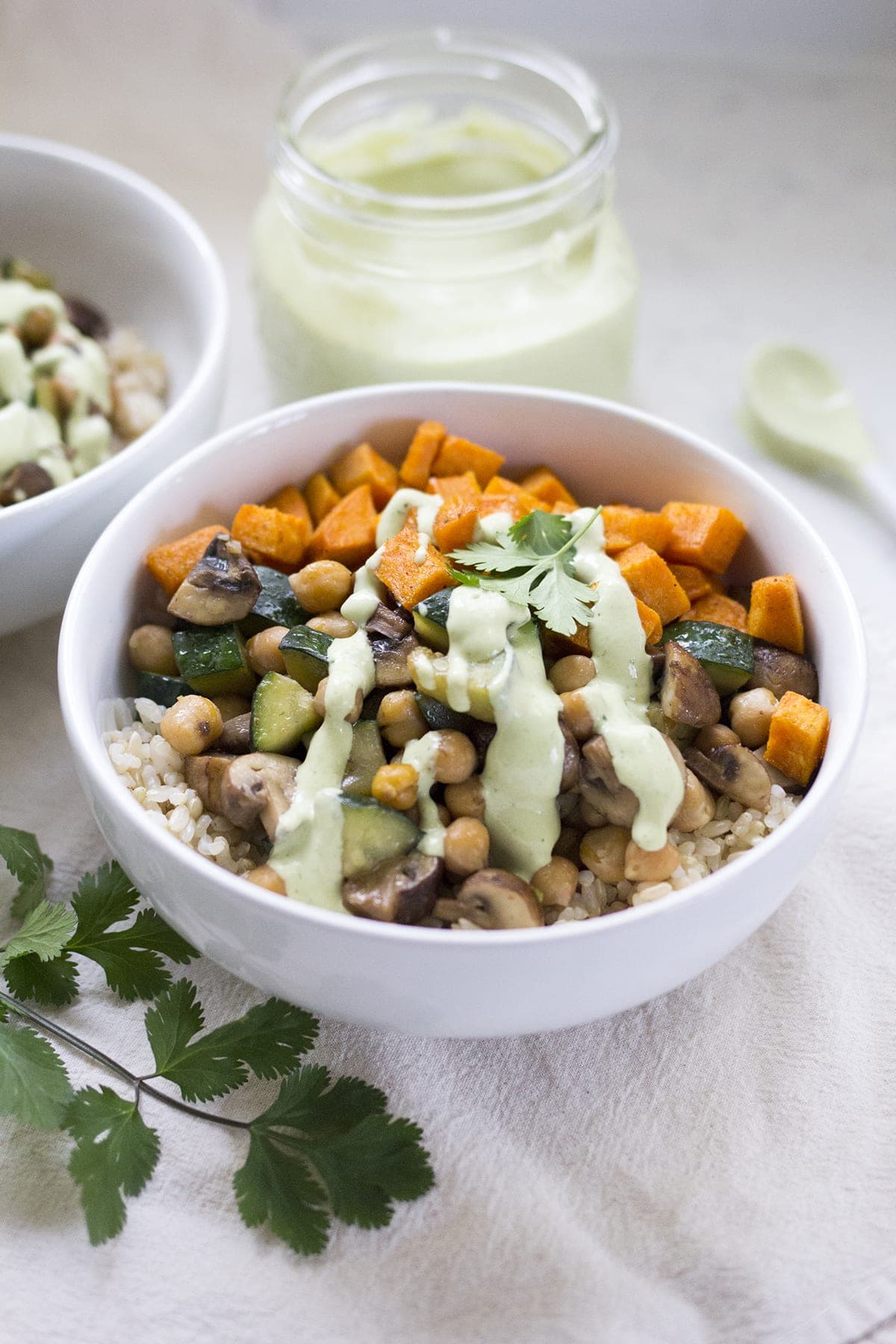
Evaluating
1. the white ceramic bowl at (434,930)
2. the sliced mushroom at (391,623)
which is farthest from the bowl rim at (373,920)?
the sliced mushroom at (391,623)

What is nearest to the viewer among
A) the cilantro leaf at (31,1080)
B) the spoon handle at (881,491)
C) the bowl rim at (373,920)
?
the bowl rim at (373,920)

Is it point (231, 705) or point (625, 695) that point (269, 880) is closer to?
point (231, 705)

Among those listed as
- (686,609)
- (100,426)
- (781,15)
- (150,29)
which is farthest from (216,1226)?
(781,15)

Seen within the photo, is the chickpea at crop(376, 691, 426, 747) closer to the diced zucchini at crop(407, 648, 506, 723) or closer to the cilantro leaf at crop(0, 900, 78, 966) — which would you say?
the diced zucchini at crop(407, 648, 506, 723)

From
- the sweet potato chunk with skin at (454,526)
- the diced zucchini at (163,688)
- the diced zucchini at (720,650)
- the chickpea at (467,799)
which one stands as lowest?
the diced zucchini at (163,688)

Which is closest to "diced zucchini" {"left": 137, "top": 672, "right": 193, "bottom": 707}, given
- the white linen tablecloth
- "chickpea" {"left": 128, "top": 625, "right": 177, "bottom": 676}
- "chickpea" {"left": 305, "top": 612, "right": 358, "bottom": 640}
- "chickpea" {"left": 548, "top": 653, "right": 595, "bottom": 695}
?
"chickpea" {"left": 128, "top": 625, "right": 177, "bottom": 676}

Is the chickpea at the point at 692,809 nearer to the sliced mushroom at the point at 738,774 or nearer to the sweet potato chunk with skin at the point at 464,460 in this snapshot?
the sliced mushroom at the point at 738,774
